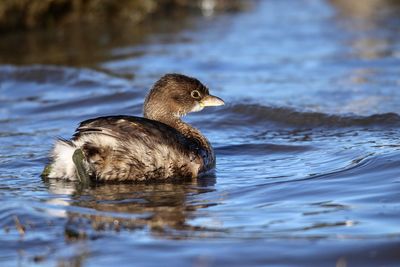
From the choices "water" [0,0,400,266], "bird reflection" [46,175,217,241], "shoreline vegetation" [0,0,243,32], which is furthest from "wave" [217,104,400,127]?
"shoreline vegetation" [0,0,243,32]

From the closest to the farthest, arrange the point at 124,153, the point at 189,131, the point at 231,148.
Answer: the point at 124,153, the point at 189,131, the point at 231,148

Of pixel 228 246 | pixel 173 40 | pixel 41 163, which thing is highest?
pixel 173 40

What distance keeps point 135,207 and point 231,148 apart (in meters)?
2.85

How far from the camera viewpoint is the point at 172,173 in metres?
7.77

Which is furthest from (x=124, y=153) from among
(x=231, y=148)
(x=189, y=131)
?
(x=231, y=148)

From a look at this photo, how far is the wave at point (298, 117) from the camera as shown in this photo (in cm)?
1036

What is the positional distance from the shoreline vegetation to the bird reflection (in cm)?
1138

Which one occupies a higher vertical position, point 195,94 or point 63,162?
point 195,94

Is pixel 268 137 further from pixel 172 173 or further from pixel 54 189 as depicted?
pixel 54 189

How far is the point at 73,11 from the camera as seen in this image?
2084 centimetres

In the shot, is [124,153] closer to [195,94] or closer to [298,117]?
[195,94]

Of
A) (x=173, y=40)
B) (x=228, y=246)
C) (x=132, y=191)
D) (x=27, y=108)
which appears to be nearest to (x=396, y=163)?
(x=132, y=191)

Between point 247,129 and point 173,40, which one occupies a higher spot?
point 173,40

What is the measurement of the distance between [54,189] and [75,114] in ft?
13.8
